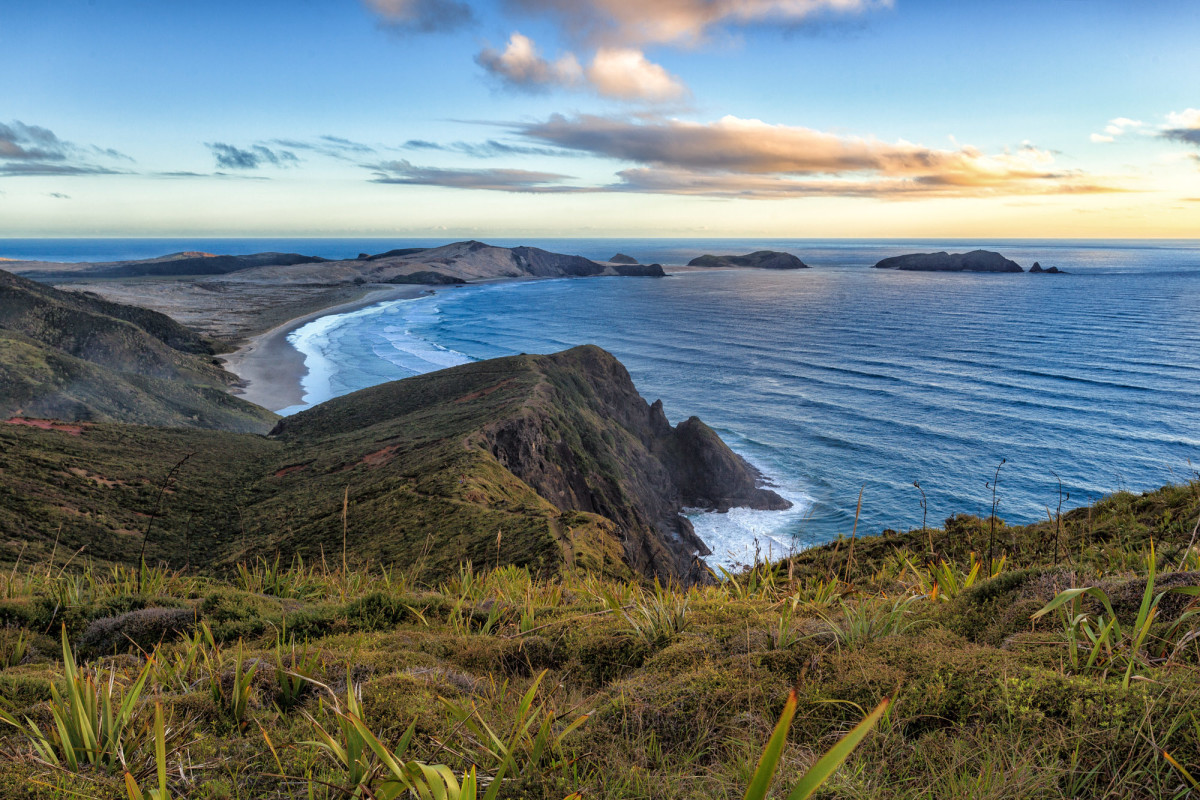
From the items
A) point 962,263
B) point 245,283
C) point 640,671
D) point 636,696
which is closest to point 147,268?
point 245,283

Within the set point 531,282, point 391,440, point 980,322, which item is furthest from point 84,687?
point 531,282

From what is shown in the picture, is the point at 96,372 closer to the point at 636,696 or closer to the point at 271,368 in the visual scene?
the point at 271,368

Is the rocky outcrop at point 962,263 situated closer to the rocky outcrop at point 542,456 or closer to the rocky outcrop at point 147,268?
the rocky outcrop at point 542,456

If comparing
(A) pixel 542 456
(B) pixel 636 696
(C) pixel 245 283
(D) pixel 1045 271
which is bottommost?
(A) pixel 542 456

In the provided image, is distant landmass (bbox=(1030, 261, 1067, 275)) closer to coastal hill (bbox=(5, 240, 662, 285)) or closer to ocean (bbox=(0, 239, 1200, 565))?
ocean (bbox=(0, 239, 1200, 565))

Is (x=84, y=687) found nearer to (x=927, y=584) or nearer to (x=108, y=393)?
(x=927, y=584)

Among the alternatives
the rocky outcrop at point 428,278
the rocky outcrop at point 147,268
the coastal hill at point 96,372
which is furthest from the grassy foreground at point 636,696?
the rocky outcrop at point 147,268
